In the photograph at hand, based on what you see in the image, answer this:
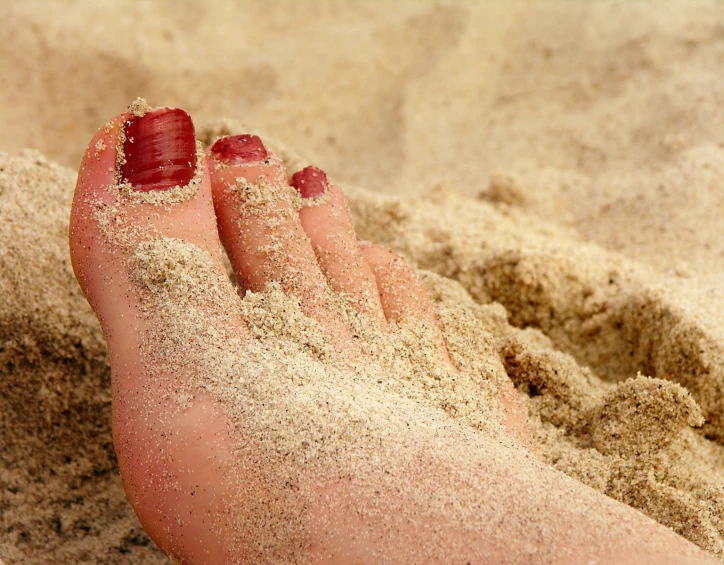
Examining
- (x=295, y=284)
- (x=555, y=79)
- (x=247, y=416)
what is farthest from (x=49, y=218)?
(x=555, y=79)

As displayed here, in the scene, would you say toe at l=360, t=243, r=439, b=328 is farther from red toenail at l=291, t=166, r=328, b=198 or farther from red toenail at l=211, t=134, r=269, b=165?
red toenail at l=211, t=134, r=269, b=165

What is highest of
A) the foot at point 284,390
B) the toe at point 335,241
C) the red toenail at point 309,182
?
the red toenail at point 309,182

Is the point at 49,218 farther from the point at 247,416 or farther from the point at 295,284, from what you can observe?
the point at 247,416

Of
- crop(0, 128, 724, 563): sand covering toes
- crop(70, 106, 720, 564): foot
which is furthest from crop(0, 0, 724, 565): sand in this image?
crop(70, 106, 720, 564): foot

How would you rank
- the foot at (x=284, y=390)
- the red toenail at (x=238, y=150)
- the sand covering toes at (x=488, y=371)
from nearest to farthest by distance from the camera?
the foot at (x=284, y=390)
the sand covering toes at (x=488, y=371)
the red toenail at (x=238, y=150)

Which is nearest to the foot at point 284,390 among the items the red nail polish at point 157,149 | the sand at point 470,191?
Result: the red nail polish at point 157,149

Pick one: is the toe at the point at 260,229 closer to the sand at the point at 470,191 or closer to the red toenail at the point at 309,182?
the red toenail at the point at 309,182

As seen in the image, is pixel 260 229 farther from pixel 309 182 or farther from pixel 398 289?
pixel 398 289
